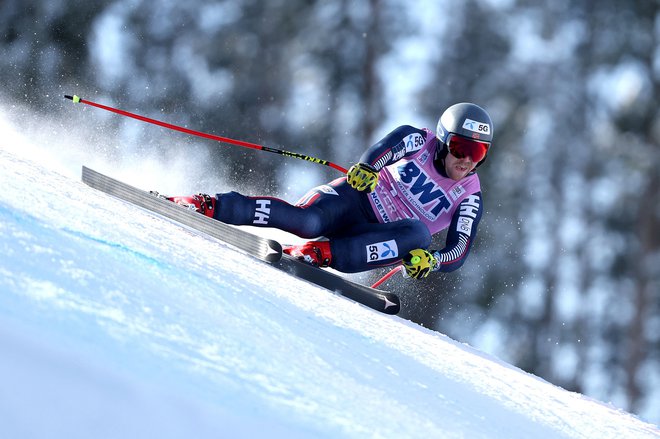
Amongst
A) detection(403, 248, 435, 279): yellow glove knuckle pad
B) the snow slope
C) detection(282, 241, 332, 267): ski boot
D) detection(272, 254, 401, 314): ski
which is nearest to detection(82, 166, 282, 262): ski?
detection(272, 254, 401, 314): ski

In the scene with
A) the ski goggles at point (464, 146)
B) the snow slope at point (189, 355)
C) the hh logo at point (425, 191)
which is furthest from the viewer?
the hh logo at point (425, 191)

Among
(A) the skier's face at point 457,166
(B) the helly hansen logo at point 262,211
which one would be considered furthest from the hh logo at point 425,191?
(B) the helly hansen logo at point 262,211

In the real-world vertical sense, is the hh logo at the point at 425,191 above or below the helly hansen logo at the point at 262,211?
above

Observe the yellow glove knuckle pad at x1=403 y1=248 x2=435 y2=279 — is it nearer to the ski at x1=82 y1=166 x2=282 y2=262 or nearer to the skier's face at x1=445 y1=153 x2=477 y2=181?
the skier's face at x1=445 y1=153 x2=477 y2=181

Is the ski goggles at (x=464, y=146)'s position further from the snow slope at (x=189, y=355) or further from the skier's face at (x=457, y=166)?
the snow slope at (x=189, y=355)

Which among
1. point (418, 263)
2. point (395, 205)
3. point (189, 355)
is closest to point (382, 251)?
point (418, 263)

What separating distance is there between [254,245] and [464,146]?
1186 millimetres

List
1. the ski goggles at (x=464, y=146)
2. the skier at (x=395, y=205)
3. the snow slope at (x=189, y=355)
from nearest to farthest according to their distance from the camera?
1. the snow slope at (x=189, y=355)
2. the skier at (x=395, y=205)
3. the ski goggles at (x=464, y=146)

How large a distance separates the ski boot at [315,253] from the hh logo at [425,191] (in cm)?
54

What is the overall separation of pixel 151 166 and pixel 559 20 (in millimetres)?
7378

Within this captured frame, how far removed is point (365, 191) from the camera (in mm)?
4895

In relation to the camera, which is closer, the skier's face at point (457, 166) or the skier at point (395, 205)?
the skier at point (395, 205)

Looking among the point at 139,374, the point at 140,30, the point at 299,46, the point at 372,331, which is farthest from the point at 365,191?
the point at 140,30

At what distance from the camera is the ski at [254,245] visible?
168 inches
